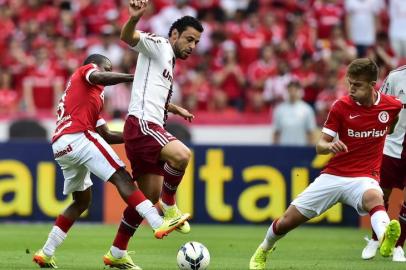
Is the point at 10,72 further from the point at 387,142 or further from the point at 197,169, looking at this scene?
the point at 387,142

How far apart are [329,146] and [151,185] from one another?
2004 mm

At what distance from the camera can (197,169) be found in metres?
17.8

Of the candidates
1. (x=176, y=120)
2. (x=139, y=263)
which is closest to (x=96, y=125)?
(x=139, y=263)

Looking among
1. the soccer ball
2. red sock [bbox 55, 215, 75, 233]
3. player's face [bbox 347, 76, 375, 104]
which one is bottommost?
the soccer ball

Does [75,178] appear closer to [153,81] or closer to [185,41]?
[153,81]

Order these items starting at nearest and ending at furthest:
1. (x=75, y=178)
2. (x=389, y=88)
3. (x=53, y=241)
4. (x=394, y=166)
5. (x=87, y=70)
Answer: (x=87, y=70)
(x=75, y=178)
(x=53, y=241)
(x=389, y=88)
(x=394, y=166)

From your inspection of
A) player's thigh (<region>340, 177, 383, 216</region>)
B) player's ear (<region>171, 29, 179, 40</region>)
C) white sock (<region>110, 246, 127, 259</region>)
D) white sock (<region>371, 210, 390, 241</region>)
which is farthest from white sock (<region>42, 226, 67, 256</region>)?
white sock (<region>371, 210, 390, 241</region>)

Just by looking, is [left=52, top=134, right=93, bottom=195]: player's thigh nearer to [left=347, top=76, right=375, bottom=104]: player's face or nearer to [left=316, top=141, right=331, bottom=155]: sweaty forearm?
[left=316, top=141, right=331, bottom=155]: sweaty forearm

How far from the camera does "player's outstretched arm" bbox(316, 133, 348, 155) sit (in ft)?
30.8

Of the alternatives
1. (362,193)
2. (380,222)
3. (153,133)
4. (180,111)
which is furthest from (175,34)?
(380,222)

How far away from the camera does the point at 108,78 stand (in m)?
10.2

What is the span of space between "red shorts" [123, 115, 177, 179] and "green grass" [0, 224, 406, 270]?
1.09 m

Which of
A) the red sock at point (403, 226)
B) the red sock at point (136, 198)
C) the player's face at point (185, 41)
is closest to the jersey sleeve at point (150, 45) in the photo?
the player's face at point (185, 41)

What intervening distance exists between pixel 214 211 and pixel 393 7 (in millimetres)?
6203
